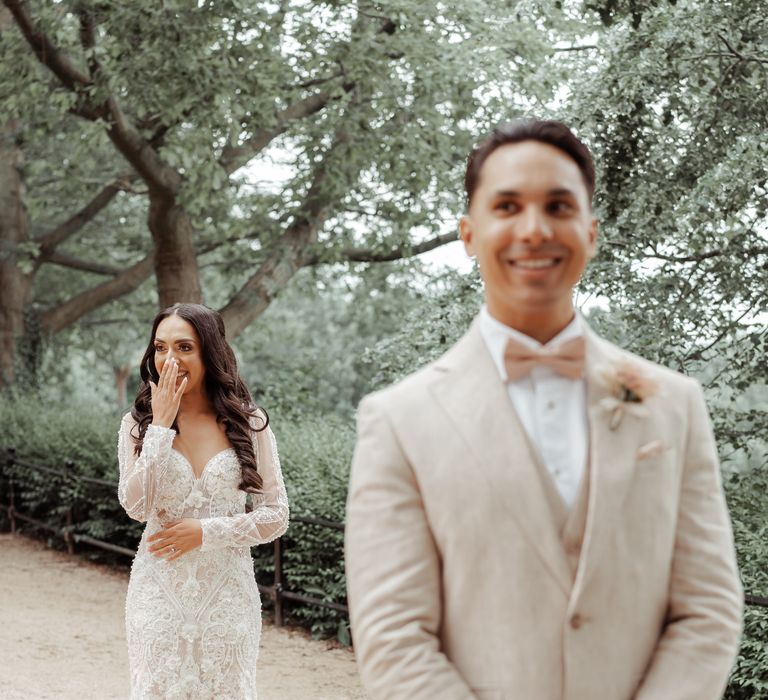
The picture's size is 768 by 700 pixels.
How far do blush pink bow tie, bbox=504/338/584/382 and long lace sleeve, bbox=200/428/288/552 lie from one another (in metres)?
3.03

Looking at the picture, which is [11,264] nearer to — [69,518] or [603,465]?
[69,518]

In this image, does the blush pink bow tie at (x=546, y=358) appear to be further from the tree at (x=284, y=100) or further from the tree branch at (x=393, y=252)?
the tree branch at (x=393, y=252)

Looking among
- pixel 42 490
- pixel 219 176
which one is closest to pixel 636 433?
pixel 219 176

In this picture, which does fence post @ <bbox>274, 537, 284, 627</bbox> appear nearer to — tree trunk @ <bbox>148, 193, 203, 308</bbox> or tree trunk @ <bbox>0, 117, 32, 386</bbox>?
tree trunk @ <bbox>148, 193, 203, 308</bbox>

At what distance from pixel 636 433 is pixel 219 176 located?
10.7 metres

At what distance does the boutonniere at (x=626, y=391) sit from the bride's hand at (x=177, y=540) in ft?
10.2

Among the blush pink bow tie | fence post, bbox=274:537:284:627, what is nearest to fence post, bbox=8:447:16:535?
fence post, bbox=274:537:284:627

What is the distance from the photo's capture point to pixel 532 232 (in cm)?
205

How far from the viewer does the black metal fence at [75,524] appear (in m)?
9.44

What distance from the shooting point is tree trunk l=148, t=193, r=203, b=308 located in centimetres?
1466

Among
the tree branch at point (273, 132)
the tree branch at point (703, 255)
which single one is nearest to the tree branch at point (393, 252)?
the tree branch at point (273, 132)

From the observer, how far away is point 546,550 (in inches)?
79.2

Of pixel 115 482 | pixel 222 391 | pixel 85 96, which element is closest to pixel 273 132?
pixel 85 96

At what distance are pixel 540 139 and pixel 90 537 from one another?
1154 cm
